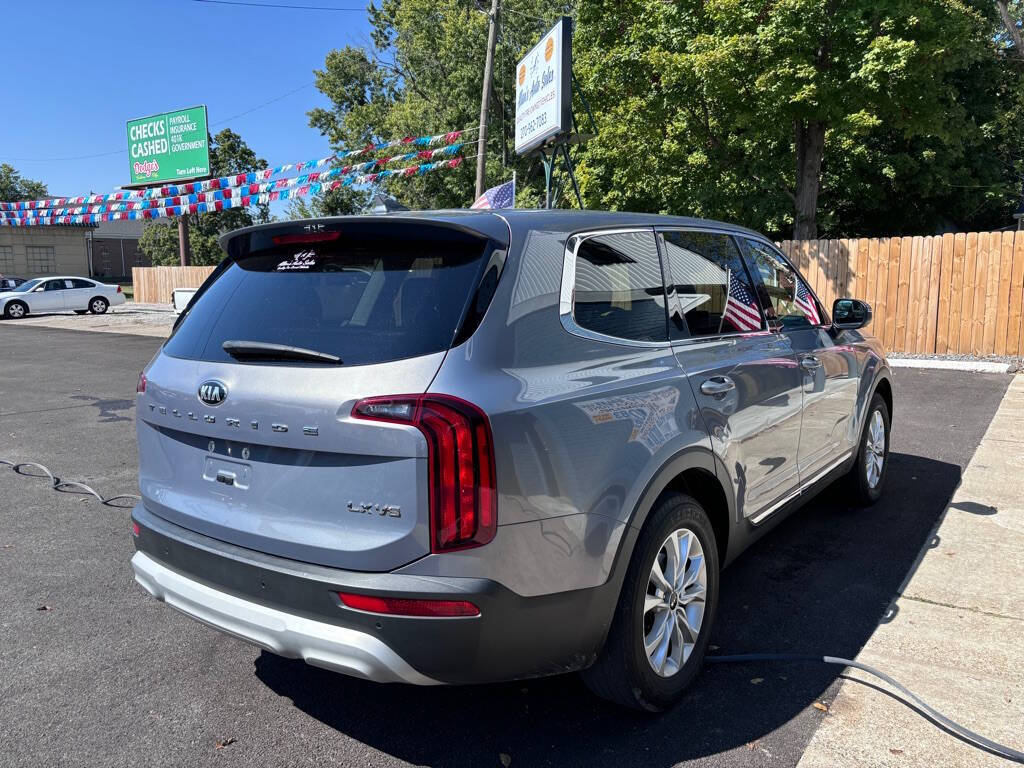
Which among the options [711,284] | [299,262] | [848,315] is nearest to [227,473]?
[299,262]

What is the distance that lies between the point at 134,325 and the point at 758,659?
26.1m

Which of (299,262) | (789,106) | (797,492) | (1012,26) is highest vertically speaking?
(1012,26)

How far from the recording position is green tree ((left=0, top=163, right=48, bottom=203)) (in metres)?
82.5

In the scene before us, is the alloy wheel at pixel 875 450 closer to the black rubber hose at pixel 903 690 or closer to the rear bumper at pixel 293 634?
the black rubber hose at pixel 903 690

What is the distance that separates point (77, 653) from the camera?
3.32m

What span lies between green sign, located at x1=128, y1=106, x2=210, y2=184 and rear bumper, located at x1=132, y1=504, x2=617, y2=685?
31038mm

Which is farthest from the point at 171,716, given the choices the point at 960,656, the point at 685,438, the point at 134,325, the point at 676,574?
the point at 134,325

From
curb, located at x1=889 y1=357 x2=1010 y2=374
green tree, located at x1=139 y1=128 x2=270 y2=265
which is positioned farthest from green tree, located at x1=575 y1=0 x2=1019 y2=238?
green tree, located at x1=139 y1=128 x2=270 y2=265

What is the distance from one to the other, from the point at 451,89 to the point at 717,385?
3499 cm

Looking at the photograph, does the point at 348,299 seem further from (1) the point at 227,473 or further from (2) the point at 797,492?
(2) the point at 797,492

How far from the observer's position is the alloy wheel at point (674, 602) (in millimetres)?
2754

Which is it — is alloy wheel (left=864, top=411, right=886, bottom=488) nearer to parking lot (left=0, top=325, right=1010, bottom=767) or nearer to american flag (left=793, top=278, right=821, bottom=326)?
parking lot (left=0, top=325, right=1010, bottom=767)

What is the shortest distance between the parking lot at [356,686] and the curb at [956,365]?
7.97 m

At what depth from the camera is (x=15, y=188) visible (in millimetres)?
83875
